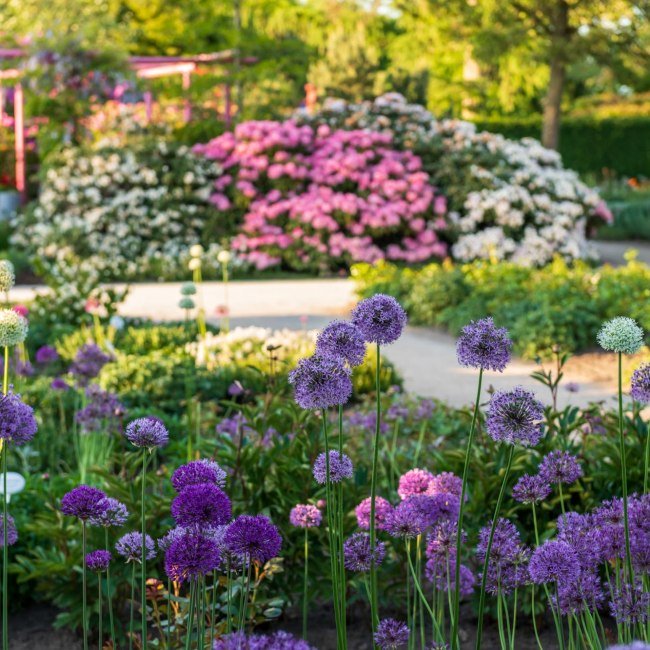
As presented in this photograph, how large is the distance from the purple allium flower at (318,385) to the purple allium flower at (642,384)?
0.53 metres

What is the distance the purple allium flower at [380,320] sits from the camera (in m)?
1.83

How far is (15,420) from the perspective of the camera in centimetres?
178

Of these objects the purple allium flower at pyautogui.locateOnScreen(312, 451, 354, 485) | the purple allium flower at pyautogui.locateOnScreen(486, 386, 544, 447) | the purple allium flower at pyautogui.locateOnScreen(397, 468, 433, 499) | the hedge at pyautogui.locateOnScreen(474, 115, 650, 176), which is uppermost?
the hedge at pyautogui.locateOnScreen(474, 115, 650, 176)

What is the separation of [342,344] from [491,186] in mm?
13074

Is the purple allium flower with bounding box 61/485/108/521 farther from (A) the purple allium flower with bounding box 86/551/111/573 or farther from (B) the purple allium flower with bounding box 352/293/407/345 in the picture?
(B) the purple allium flower with bounding box 352/293/407/345

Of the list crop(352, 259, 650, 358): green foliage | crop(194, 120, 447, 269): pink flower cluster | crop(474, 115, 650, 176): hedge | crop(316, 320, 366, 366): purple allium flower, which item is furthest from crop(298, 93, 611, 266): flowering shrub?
crop(474, 115, 650, 176): hedge

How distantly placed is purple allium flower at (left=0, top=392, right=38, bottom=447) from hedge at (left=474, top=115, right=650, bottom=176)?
1083 inches

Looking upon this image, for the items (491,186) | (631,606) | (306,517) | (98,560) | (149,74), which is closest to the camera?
(631,606)

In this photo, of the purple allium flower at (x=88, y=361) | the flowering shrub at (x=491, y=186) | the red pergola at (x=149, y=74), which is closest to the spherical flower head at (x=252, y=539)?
the purple allium flower at (x=88, y=361)

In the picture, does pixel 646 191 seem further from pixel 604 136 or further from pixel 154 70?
pixel 154 70

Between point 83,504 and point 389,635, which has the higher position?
point 83,504

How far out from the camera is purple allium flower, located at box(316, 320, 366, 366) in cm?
181

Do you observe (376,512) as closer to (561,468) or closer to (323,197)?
(561,468)

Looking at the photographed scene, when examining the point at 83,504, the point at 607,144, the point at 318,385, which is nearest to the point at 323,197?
the point at 83,504
